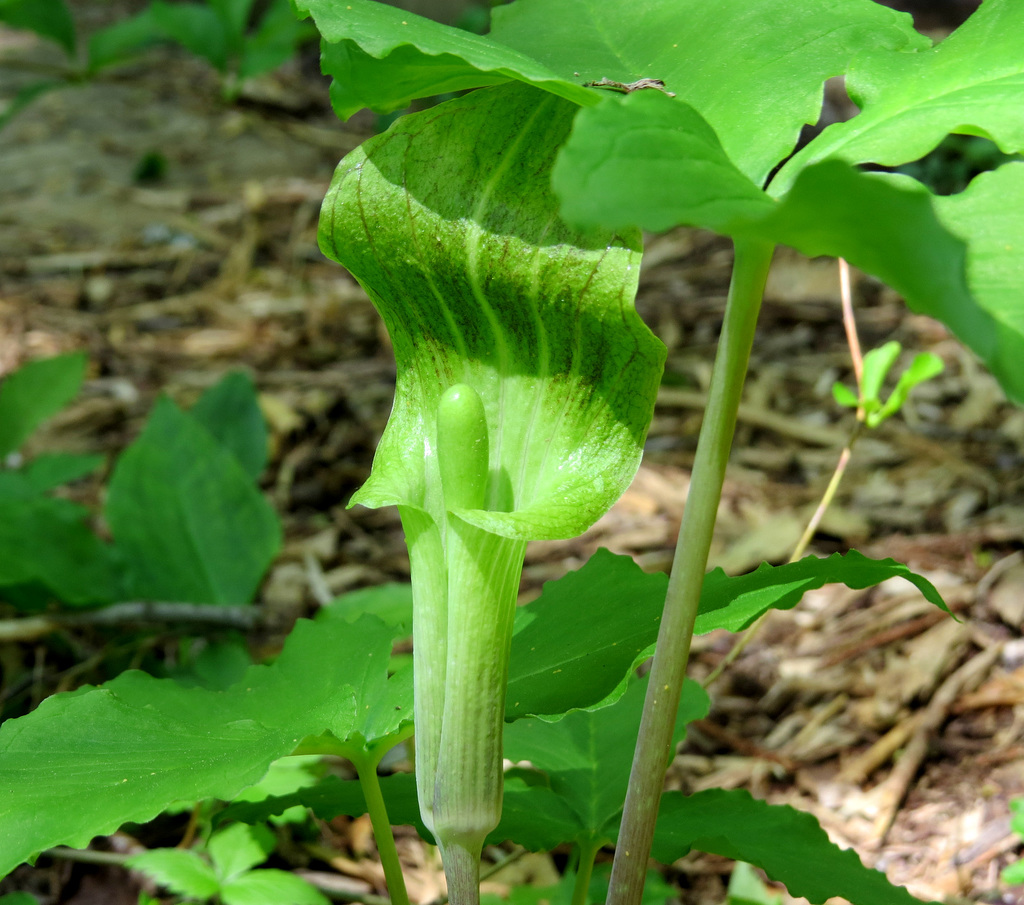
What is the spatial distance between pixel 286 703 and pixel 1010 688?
1.20 metres

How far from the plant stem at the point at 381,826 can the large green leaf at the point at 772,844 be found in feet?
0.71

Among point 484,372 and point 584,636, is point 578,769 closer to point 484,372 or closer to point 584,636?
point 584,636

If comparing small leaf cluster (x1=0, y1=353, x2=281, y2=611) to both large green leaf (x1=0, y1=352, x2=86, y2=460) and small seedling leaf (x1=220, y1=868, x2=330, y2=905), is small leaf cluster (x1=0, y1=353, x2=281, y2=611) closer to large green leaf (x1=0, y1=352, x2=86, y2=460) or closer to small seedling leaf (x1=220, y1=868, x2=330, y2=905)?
large green leaf (x1=0, y1=352, x2=86, y2=460)

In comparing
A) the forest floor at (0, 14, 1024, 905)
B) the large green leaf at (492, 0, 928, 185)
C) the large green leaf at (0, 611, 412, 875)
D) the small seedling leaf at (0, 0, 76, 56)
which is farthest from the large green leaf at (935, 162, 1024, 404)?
the small seedling leaf at (0, 0, 76, 56)

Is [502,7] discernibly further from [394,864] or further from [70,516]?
[70,516]

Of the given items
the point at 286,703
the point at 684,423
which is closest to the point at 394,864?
the point at 286,703

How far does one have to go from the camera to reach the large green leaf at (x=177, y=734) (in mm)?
652

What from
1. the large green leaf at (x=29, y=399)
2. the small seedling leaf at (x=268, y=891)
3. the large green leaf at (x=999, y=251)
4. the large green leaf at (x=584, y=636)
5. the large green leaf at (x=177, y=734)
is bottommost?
the large green leaf at (x=29, y=399)

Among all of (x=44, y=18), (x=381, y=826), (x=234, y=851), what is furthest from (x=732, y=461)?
(x=44, y=18)

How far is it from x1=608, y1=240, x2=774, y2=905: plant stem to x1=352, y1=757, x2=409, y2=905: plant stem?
21 cm

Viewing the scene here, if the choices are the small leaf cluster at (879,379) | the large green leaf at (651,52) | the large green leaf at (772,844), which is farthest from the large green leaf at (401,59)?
the small leaf cluster at (879,379)

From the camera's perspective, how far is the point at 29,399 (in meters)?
2.09

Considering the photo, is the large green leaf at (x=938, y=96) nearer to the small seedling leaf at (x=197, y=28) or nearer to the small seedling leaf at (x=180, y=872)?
the small seedling leaf at (x=180, y=872)

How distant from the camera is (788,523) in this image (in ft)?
6.70
